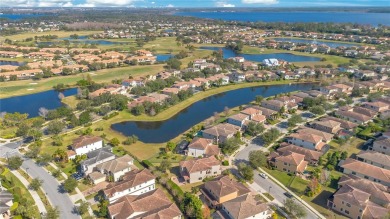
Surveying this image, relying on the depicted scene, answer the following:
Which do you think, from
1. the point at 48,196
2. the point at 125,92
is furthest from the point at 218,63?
the point at 48,196

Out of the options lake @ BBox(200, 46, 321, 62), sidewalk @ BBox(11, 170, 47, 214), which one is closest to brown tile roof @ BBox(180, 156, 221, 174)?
sidewalk @ BBox(11, 170, 47, 214)

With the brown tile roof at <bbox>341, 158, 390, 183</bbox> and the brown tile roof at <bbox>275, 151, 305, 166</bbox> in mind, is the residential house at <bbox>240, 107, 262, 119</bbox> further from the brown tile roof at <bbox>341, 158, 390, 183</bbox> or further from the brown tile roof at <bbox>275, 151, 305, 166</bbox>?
the brown tile roof at <bbox>341, 158, 390, 183</bbox>

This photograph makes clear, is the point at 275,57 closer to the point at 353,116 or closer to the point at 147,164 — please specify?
the point at 353,116

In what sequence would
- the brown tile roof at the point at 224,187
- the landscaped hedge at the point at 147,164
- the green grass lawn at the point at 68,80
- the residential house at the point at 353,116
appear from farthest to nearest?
the green grass lawn at the point at 68,80 → the residential house at the point at 353,116 → the landscaped hedge at the point at 147,164 → the brown tile roof at the point at 224,187

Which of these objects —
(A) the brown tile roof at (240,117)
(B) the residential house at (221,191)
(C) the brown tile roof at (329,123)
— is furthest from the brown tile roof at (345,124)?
(B) the residential house at (221,191)

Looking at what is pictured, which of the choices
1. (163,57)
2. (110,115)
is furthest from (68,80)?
(163,57)

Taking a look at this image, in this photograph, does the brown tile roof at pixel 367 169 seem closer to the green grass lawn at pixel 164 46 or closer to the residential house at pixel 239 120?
the residential house at pixel 239 120

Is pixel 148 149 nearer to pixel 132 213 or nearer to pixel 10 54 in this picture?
pixel 132 213
